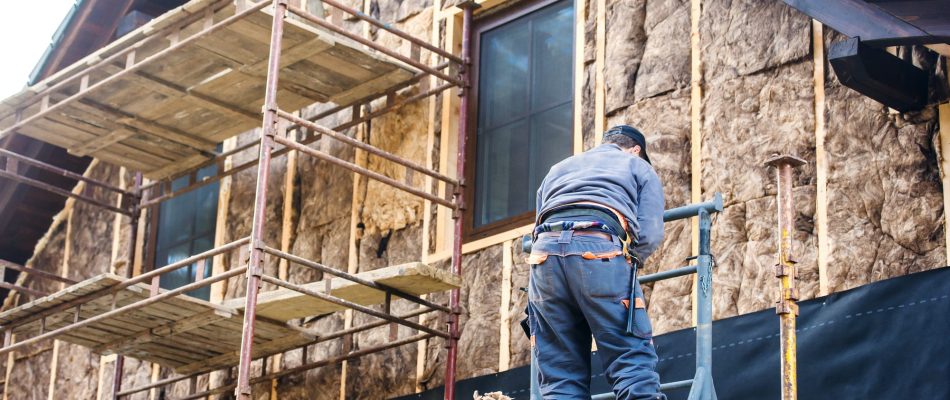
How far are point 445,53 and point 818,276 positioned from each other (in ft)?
12.6

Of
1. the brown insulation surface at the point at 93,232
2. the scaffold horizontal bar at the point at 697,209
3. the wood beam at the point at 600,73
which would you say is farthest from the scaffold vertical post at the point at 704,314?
the brown insulation surface at the point at 93,232

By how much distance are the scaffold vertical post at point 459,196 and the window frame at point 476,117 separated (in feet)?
0.29

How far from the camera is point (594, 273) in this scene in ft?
25.7

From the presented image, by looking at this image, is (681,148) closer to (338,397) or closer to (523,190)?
(523,190)

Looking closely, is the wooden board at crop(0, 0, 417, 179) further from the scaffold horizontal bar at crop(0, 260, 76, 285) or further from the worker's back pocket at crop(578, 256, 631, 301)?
the worker's back pocket at crop(578, 256, 631, 301)

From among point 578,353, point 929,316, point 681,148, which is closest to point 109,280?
point 681,148

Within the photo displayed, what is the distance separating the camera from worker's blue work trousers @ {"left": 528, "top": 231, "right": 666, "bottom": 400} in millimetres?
7695

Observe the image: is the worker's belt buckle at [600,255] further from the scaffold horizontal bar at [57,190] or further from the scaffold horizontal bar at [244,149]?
the scaffold horizontal bar at [57,190]

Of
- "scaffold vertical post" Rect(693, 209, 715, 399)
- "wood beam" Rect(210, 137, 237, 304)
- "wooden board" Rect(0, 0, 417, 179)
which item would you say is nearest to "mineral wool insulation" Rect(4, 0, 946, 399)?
"wood beam" Rect(210, 137, 237, 304)

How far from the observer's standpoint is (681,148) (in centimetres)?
1091

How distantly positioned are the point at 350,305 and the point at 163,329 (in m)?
1.94

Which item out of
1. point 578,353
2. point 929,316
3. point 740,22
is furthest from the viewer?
point 740,22

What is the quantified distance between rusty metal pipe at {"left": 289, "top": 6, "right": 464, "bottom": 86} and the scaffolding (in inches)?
0.5

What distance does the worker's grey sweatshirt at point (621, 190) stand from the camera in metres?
8.09
